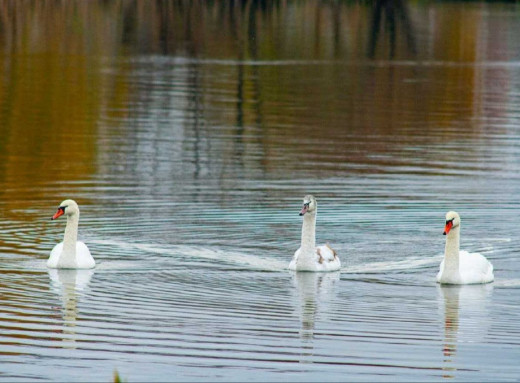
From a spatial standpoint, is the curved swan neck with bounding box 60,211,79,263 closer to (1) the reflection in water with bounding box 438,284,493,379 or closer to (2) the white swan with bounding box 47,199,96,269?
(2) the white swan with bounding box 47,199,96,269

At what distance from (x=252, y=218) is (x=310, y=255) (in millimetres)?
3963

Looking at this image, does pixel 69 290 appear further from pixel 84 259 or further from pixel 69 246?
pixel 69 246

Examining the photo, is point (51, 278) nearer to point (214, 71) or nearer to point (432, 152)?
point (432, 152)

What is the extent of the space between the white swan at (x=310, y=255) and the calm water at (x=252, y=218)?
0.17 m

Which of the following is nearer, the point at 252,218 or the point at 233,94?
the point at 252,218

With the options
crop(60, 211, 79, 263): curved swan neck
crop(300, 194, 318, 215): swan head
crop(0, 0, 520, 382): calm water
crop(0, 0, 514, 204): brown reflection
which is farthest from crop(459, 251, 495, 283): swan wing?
crop(0, 0, 514, 204): brown reflection

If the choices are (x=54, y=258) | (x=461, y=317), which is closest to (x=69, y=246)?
(x=54, y=258)

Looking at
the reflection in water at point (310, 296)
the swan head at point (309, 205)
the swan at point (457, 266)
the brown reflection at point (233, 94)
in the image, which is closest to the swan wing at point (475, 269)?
the swan at point (457, 266)

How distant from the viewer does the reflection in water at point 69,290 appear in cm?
1338

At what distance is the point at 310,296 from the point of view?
52.1 feet

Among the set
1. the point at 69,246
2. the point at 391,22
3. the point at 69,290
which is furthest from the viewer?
the point at 391,22

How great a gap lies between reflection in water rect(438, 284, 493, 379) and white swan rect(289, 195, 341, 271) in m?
1.46

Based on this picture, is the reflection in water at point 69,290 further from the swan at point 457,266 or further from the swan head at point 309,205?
the swan at point 457,266

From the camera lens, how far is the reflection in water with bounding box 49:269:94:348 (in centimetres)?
1338
